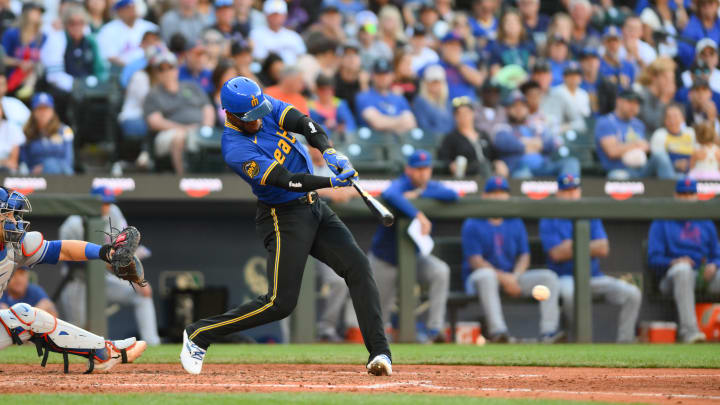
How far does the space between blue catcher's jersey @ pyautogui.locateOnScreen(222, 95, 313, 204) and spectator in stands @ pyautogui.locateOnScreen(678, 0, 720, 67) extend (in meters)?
9.63

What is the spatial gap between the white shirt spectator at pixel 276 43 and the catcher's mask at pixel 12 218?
6.67m

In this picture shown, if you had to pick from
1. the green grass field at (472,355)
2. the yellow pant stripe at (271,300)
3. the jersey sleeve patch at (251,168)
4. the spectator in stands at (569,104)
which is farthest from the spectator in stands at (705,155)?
the jersey sleeve patch at (251,168)

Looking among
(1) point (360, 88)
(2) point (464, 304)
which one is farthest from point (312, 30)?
(2) point (464, 304)

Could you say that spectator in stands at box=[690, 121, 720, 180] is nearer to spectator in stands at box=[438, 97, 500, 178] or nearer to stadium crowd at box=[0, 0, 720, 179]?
stadium crowd at box=[0, 0, 720, 179]

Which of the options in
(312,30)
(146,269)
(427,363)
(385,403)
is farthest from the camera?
(312,30)

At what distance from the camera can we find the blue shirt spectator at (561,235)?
9.69m

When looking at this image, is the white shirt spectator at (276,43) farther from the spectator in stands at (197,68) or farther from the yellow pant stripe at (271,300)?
the yellow pant stripe at (271,300)

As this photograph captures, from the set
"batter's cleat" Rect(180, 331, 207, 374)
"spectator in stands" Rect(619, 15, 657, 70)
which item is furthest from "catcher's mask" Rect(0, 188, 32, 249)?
"spectator in stands" Rect(619, 15, 657, 70)

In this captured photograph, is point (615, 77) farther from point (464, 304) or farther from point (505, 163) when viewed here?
point (464, 304)

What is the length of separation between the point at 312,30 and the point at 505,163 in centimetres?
300

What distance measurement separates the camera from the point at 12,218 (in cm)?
573

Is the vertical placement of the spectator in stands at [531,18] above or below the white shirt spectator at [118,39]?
above

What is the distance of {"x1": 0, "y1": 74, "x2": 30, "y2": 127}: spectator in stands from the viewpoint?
10.3m

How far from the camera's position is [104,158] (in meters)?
10.6
